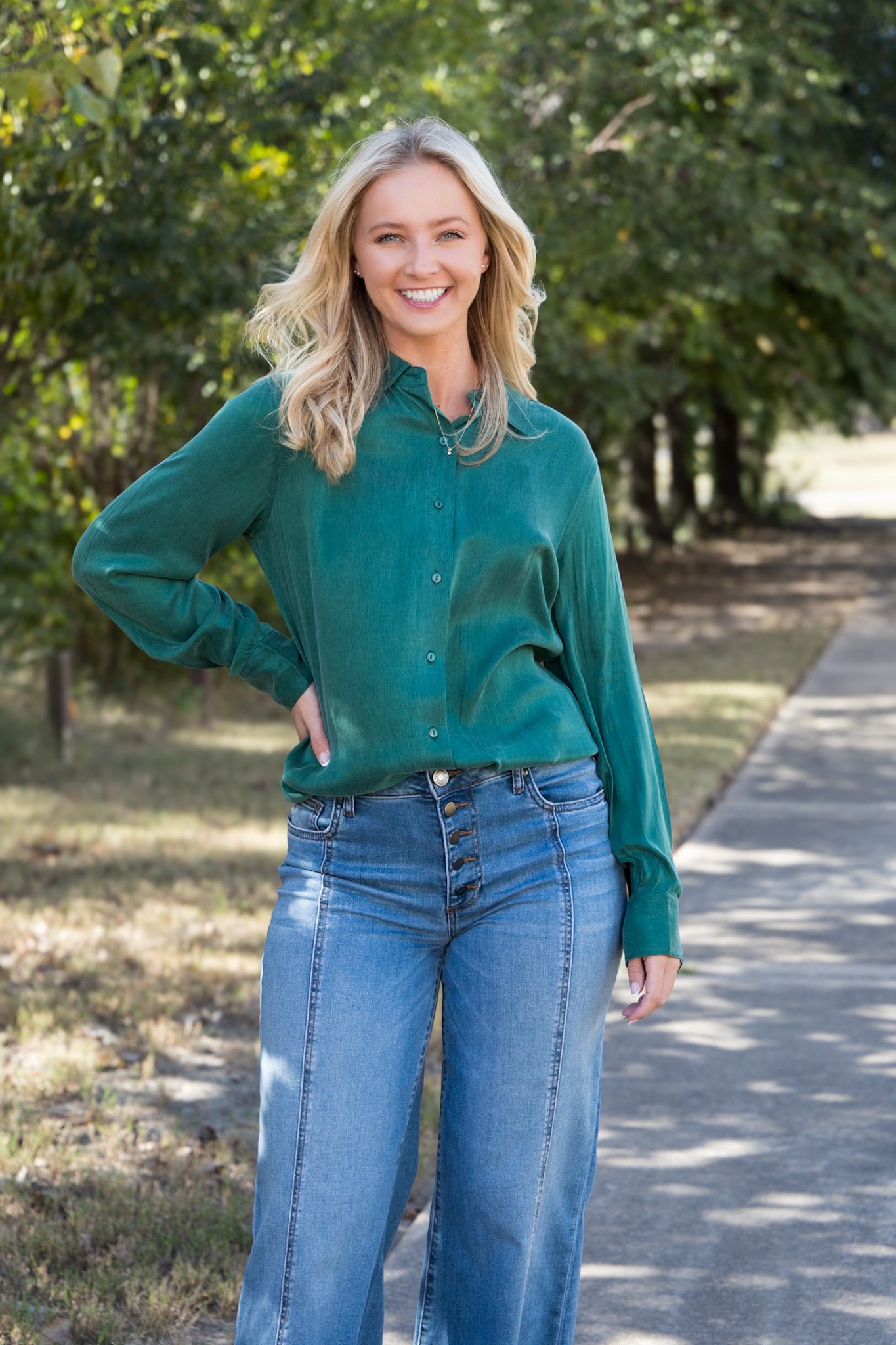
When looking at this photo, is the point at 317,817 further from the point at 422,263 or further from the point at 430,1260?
the point at 422,263

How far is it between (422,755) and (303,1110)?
1.59ft

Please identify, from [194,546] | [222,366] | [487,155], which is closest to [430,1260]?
[194,546]

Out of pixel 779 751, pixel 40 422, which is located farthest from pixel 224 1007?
pixel 40 422

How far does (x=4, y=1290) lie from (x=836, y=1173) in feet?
6.14

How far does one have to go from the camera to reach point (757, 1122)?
157 inches

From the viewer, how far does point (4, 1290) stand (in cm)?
306

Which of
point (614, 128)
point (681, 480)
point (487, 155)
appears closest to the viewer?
point (487, 155)

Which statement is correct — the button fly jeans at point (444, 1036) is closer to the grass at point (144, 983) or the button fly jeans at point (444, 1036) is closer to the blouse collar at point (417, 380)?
the blouse collar at point (417, 380)

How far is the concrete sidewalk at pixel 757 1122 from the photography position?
3.11 meters

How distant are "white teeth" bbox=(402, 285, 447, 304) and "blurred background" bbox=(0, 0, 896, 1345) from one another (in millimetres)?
1813

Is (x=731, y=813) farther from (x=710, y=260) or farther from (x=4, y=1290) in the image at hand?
(x=710, y=260)

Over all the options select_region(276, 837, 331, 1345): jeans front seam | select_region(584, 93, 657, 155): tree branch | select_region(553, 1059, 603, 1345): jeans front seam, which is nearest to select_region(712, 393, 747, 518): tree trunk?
select_region(584, 93, 657, 155): tree branch

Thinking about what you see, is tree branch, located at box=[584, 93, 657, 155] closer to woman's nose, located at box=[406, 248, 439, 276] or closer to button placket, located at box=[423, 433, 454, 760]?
woman's nose, located at box=[406, 248, 439, 276]

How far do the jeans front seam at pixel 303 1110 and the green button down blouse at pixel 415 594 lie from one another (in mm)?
209
